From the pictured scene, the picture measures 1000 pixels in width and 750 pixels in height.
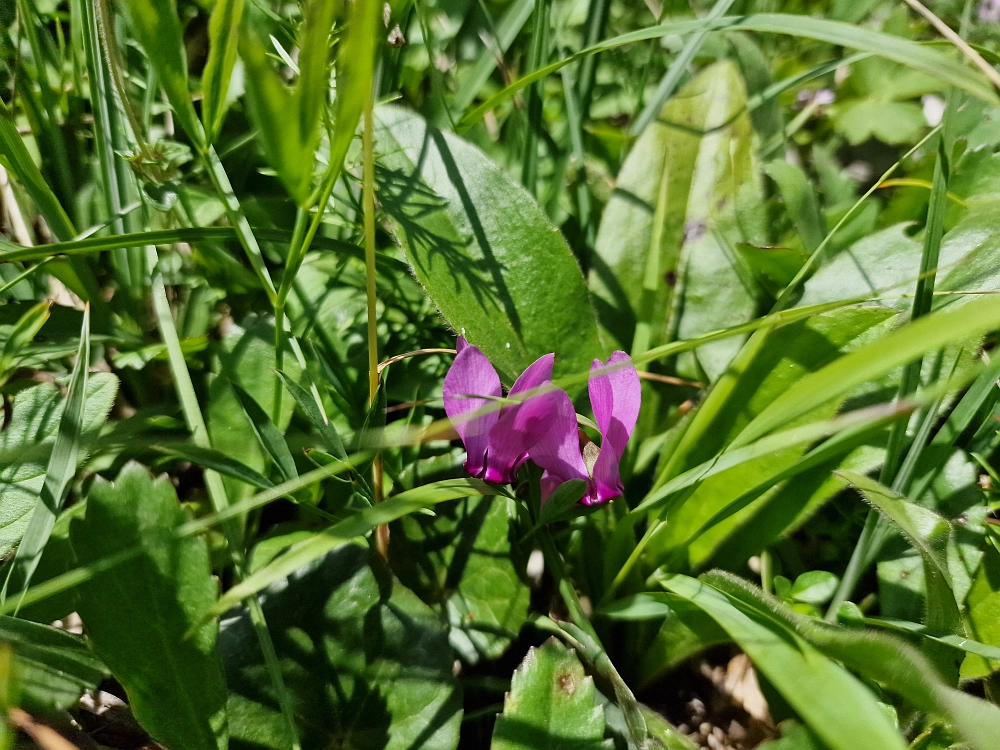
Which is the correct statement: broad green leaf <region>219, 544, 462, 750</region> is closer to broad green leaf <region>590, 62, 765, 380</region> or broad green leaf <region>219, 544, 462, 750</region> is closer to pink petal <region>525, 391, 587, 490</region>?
pink petal <region>525, 391, 587, 490</region>

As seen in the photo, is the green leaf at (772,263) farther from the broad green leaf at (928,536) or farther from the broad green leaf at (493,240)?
the broad green leaf at (928,536)

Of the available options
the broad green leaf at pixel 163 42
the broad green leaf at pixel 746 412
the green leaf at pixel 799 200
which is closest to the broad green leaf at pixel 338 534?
the broad green leaf at pixel 746 412

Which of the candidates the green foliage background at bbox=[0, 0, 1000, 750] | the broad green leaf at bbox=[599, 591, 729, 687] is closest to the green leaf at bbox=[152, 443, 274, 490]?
the green foliage background at bbox=[0, 0, 1000, 750]

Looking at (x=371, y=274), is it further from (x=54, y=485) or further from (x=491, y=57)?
(x=491, y=57)

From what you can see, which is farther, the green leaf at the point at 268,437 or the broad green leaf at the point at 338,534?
the green leaf at the point at 268,437

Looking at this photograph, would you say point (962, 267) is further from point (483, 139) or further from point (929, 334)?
point (483, 139)

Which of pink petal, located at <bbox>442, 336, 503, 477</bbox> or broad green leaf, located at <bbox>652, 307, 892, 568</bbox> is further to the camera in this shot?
broad green leaf, located at <bbox>652, 307, 892, 568</bbox>
